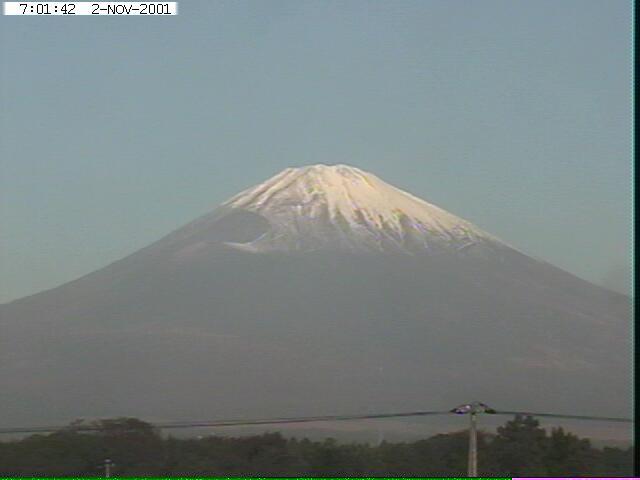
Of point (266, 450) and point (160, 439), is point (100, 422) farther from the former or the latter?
point (266, 450)

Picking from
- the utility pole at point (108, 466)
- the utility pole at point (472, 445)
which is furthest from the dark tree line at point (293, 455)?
the utility pole at point (472, 445)

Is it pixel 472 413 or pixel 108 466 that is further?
pixel 108 466

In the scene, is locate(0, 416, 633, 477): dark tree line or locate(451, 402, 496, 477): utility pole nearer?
locate(451, 402, 496, 477): utility pole

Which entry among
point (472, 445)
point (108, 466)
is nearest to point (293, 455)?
point (108, 466)

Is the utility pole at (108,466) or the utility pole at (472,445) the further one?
the utility pole at (108,466)

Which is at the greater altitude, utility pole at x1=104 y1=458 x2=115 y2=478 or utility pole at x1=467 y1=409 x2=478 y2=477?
utility pole at x1=467 y1=409 x2=478 y2=477

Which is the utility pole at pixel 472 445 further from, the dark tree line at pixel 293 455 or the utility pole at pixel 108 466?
the utility pole at pixel 108 466

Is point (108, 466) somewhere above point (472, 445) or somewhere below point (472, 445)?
below

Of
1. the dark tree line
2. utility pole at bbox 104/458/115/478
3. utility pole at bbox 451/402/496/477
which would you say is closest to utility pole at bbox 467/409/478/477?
utility pole at bbox 451/402/496/477

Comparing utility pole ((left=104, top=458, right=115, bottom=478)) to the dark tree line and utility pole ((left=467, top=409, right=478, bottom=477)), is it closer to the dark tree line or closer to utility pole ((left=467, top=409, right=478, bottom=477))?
the dark tree line

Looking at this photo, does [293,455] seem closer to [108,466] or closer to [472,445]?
[108,466]
